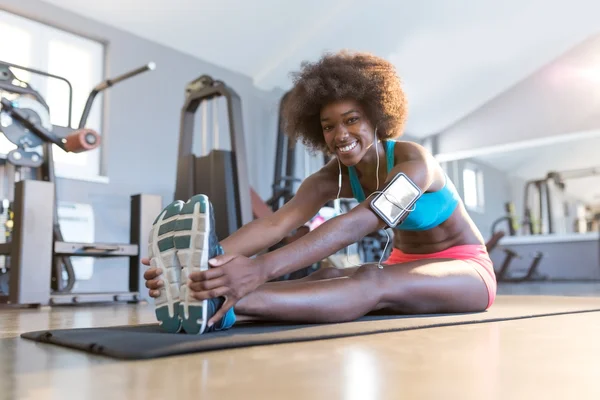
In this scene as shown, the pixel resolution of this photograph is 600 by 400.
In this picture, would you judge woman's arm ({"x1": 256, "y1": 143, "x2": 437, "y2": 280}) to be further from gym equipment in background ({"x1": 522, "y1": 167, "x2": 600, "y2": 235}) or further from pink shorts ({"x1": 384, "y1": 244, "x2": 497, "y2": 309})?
gym equipment in background ({"x1": 522, "y1": 167, "x2": 600, "y2": 235})

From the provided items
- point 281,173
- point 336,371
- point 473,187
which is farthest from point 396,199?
point 473,187

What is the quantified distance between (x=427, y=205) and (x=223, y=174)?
5.82ft

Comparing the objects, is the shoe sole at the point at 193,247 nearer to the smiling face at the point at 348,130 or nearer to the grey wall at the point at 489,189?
the smiling face at the point at 348,130

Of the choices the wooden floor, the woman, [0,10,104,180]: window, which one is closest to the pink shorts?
the woman

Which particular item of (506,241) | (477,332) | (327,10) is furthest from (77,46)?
(506,241)

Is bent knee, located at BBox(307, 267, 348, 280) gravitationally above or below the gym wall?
below

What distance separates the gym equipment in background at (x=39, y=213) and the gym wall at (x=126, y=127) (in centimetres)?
84

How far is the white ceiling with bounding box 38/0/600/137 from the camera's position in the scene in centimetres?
470

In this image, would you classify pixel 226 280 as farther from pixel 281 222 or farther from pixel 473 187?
pixel 473 187

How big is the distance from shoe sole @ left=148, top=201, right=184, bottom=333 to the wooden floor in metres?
0.21

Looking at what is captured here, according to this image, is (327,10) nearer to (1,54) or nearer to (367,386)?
(1,54)

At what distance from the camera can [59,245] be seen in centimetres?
310

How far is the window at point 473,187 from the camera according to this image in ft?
29.7

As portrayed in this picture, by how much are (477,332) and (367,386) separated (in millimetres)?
705
